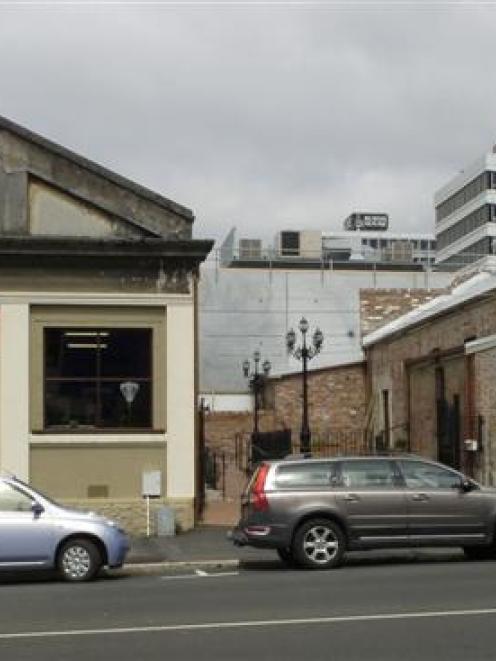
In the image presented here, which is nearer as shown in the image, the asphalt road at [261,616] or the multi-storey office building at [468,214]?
the asphalt road at [261,616]

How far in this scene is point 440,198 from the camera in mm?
142125

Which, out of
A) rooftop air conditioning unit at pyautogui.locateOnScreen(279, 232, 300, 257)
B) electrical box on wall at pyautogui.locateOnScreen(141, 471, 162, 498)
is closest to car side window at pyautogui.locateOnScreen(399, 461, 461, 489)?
electrical box on wall at pyautogui.locateOnScreen(141, 471, 162, 498)

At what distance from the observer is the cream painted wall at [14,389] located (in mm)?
21125

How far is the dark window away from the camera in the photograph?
2162 cm

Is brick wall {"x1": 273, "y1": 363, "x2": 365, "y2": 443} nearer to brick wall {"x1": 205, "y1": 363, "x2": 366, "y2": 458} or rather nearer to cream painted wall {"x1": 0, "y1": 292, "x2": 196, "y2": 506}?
brick wall {"x1": 205, "y1": 363, "x2": 366, "y2": 458}

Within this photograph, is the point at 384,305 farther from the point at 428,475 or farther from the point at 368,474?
the point at 368,474

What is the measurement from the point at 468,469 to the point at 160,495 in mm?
10736

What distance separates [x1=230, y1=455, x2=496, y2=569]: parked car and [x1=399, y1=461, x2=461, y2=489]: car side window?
0.05 ft

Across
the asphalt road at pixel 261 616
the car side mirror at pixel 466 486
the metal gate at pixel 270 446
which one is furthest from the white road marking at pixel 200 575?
the metal gate at pixel 270 446

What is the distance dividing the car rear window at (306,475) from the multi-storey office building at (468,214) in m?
95.7

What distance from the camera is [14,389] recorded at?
21250 mm

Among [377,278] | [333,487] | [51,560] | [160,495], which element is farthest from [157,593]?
[377,278]

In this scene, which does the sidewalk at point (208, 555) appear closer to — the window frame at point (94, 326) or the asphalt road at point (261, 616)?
the asphalt road at point (261, 616)

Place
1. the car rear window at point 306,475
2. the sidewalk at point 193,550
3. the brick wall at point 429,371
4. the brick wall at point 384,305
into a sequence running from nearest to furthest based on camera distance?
the car rear window at point 306,475
the sidewalk at point 193,550
the brick wall at point 429,371
the brick wall at point 384,305
